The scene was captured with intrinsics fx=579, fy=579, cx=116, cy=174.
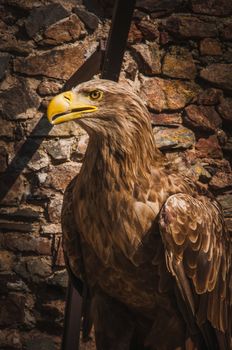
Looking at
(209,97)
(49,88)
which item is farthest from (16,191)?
(209,97)

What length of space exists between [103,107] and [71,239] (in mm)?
619

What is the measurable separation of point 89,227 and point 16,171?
1.13m

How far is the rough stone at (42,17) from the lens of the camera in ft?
11.1

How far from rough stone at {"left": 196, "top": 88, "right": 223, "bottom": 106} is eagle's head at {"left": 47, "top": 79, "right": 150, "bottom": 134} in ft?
4.57

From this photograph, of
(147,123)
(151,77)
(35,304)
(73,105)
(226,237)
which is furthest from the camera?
(151,77)

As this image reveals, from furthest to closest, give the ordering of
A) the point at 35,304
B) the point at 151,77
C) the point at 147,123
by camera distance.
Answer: the point at 151,77, the point at 35,304, the point at 147,123

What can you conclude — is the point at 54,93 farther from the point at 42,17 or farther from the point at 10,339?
the point at 10,339

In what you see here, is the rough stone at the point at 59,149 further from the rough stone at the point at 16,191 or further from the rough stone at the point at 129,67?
the rough stone at the point at 129,67

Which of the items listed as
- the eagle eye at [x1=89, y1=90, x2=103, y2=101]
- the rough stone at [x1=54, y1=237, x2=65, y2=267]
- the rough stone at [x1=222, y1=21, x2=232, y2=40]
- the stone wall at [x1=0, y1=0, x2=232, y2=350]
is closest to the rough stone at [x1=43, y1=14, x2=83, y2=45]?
the stone wall at [x1=0, y1=0, x2=232, y2=350]

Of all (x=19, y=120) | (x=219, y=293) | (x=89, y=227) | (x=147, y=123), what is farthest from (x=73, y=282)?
(x=19, y=120)

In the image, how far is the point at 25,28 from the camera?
11.1 feet

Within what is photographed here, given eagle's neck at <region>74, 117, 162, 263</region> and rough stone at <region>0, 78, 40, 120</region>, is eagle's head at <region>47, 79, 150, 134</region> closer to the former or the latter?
eagle's neck at <region>74, 117, 162, 263</region>

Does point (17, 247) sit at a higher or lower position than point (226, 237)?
lower

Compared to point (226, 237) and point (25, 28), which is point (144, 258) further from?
point (25, 28)
